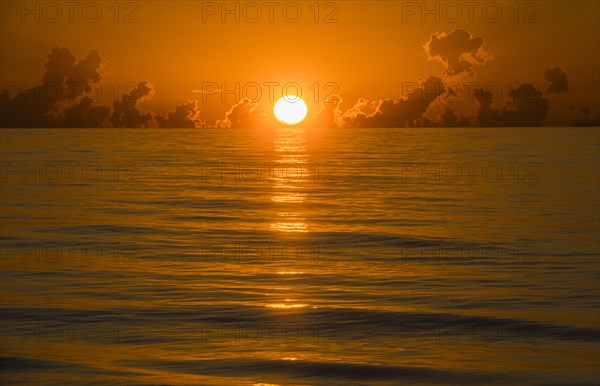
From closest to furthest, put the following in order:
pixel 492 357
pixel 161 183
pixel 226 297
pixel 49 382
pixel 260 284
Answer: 1. pixel 49 382
2. pixel 492 357
3. pixel 226 297
4. pixel 260 284
5. pixel 161 183

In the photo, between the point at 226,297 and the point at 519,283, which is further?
the point at 519,283

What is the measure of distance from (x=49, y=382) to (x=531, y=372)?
6405 mm

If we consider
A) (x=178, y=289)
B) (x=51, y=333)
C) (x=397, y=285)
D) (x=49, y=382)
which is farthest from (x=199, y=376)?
(x=397, y=285)

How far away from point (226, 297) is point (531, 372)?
6.56 metres

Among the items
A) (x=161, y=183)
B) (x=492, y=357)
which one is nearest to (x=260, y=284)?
(x=492, y=357)

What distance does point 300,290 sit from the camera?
59.8 feet

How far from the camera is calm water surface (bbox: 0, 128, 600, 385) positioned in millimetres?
12961

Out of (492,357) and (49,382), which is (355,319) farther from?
(49,382)

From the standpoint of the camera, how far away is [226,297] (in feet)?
57.2

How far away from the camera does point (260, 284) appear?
739 inches

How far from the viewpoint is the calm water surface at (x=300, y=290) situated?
13.0 meters

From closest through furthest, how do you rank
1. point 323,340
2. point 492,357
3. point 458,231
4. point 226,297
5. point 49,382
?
1. point 49,382
2. point 492,357
3. point 323,340
4. point 226,297
5. point 458,231

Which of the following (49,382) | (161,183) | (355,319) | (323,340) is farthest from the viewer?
(161,183)

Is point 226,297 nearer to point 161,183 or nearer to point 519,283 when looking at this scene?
point 519,283
